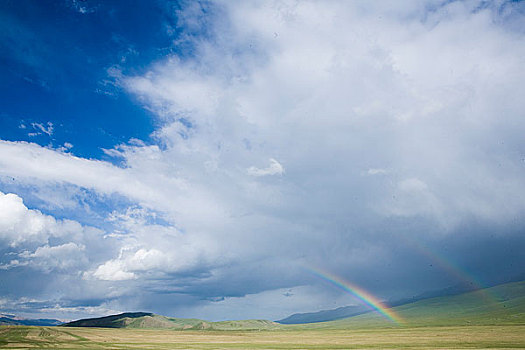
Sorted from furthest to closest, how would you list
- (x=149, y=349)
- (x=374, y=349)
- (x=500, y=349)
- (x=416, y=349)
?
1. (x=149, y=349)
2. (x=374, y=349)
3. (x=416, y=349)
4. (x=500, y=349)

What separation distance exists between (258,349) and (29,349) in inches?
2546

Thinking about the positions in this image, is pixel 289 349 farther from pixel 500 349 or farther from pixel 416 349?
pixel 500 349

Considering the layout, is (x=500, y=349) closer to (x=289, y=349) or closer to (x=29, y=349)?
(x=289, y=349)

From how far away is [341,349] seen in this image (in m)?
99.7

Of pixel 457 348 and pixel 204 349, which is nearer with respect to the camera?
pixel 457 348

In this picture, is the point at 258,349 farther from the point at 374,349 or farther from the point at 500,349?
the point at 500,349

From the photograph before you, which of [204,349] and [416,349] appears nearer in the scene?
[416,349]

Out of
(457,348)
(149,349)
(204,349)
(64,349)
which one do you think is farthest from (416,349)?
(64,349)

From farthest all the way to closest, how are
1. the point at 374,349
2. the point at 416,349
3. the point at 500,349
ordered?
the point at 374,349, the point at 416,349, the point at 500,349

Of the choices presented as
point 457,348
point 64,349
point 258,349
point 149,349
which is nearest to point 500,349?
point 457,348

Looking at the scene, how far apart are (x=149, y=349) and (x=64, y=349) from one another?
2514cm

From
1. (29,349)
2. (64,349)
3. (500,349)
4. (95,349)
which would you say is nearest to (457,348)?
(500,349)

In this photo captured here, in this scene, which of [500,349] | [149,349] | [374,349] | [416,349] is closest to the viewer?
[500,349]

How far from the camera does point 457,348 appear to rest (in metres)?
91.7
